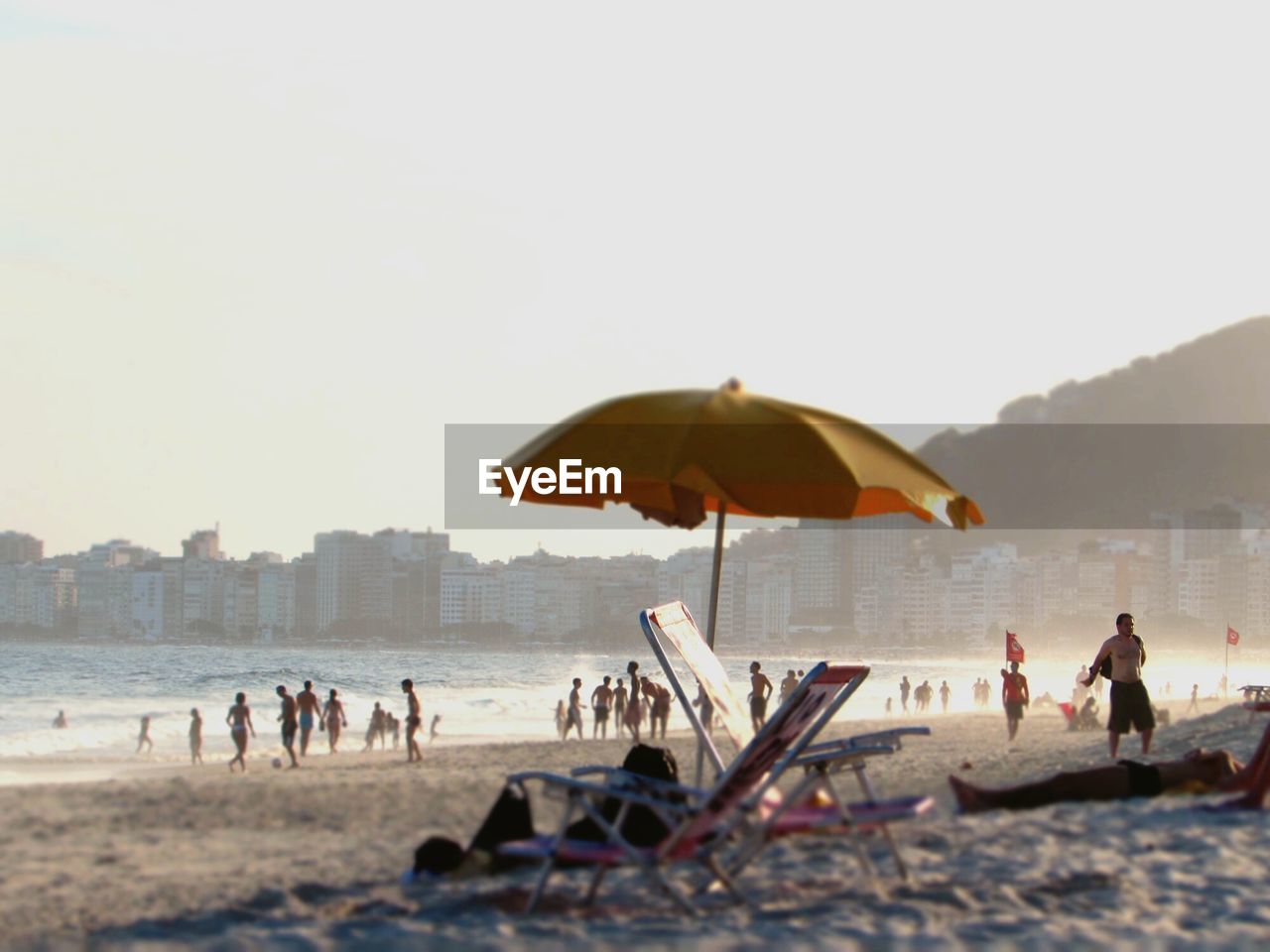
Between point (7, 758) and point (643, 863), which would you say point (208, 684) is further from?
point (643, 863)

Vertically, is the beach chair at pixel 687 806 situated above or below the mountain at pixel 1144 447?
below

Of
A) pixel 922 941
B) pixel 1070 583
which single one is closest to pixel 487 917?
pixel 922 941

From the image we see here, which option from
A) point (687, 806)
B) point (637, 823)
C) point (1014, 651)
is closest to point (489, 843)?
point (637, 823)

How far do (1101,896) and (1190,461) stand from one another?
167 m

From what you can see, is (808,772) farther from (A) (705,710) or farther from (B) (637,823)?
(A) (705,710)

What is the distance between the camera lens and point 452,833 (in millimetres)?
7074

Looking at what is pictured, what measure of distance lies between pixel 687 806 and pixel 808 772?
0.93 metres

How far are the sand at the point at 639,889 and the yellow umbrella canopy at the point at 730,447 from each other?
1314mm

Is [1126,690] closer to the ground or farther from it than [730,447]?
closer to the ground

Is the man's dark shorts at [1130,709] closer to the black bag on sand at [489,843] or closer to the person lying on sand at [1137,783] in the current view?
the person lying on sand at [1137,783]

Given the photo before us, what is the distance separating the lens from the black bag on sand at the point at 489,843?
18.3 feet

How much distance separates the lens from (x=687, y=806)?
4832mm

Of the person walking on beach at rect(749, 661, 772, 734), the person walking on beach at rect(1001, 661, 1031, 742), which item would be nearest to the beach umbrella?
the person walking on beach at rect(749, 661, 772, 734)

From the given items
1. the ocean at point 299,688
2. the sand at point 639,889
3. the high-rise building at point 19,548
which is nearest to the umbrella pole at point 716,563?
the sand at point 639,889
